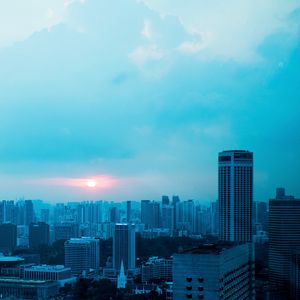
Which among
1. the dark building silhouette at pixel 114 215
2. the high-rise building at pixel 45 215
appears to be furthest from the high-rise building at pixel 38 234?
the dark building silhouette at pixel 114 215

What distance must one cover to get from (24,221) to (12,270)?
3.88 m

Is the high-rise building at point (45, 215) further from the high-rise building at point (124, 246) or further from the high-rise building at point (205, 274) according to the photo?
the high-rise building at point (205, 274)

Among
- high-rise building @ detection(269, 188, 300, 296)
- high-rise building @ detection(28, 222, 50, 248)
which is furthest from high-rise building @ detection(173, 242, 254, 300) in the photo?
high-rise building @ detection(28, 222, 50, 248)

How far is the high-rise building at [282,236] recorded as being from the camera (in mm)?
4273

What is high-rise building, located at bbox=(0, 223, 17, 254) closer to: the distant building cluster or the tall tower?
the distant building cluster

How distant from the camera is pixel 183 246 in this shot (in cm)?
514

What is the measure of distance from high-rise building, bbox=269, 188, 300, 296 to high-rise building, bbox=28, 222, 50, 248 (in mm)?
7607

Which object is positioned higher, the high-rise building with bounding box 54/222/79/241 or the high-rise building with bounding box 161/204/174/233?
the high-rise building with bounding box 161/204/174/233

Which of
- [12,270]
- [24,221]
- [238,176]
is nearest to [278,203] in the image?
[238,176]

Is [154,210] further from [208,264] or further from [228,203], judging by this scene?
[208,264]

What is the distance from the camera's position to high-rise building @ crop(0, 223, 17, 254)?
38.9 ft

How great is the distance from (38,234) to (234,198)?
7.17m

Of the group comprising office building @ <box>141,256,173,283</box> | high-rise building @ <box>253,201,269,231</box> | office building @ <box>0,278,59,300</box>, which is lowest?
office building @ <box>0,278,59,300</box>

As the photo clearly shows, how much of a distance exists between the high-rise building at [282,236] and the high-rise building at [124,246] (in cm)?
461
